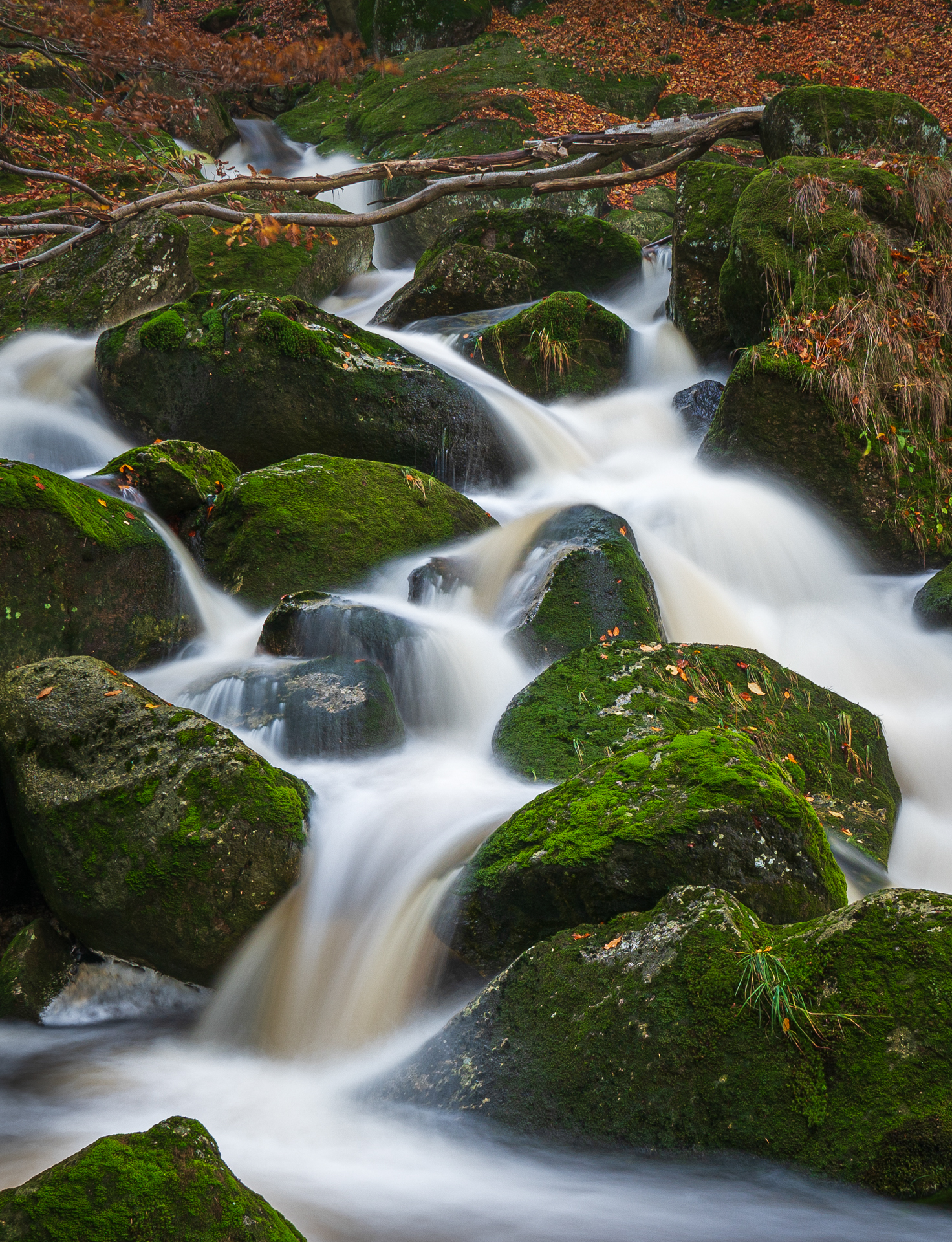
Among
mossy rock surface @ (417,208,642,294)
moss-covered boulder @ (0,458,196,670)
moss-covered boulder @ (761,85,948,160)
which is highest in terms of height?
moss-covered boulder @ (761,85,948,160)

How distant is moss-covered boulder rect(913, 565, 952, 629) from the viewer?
6832mm

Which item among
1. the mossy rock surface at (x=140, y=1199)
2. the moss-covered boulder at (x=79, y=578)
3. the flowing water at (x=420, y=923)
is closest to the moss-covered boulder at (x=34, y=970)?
the flowing water at (x=420, y=923)

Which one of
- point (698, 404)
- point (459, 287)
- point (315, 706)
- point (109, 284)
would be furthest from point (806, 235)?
point (109, 284)

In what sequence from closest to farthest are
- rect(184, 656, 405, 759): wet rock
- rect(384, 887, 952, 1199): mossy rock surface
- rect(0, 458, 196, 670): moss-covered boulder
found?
rect(384, 887, 952, 1199): mossy rock surface → rect(184, 656, 405, 759): wet rock → rect(0, 458, 196, 670): moss-covered boulder

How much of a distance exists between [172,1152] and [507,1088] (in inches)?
50.0

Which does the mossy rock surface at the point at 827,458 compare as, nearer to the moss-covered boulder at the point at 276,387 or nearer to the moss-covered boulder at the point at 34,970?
the moss-covered boulder at the point at 276,387

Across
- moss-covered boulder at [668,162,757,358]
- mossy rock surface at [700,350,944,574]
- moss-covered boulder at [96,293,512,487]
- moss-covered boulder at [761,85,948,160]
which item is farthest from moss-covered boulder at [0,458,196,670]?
moss-covered boulder at [761,85,948,160]

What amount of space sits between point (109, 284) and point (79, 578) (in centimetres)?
551

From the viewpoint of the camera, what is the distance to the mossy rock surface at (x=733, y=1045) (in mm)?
2479

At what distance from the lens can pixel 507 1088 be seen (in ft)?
9.67

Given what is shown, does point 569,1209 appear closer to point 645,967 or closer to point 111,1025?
point 645,967

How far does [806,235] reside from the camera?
28.7ft

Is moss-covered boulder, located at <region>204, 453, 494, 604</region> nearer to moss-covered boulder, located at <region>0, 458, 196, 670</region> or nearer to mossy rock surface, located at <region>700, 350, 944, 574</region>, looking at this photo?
moss-covered boulder, located at <region>0, 458, 196, 670</region>

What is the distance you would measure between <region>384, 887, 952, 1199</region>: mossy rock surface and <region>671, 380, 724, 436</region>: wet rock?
744cm
